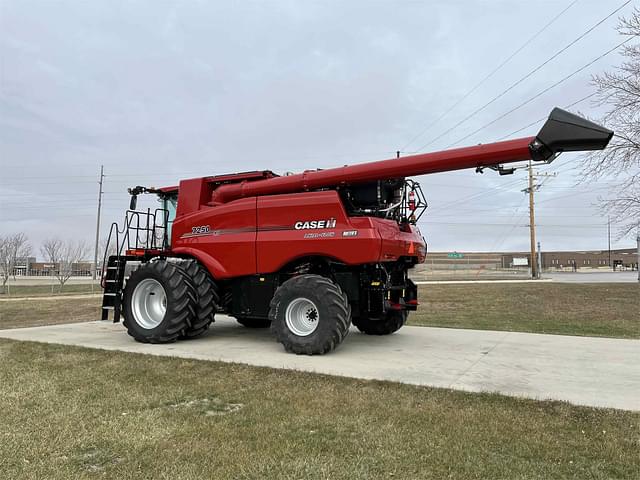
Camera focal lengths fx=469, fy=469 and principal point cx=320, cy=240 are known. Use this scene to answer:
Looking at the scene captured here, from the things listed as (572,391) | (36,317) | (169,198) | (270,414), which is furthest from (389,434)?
(36,317)

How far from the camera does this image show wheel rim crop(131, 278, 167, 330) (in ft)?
29.0

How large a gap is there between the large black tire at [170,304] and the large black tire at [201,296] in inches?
3.9

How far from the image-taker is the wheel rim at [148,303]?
29.0 ft

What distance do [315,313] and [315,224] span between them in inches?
56.5

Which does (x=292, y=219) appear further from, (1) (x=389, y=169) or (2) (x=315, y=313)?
(1) (x=389, y=169)

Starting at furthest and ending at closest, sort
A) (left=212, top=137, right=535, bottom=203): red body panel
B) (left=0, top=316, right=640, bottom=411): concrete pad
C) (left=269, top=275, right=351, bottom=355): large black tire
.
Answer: (left=269, top=275, right=351, bottom=355): large black tire → (left=212, top=137, right=535, bottom=203): red body panel → (left=0, top=316, right=640, bottom=411): concrete pad

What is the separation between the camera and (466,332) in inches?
398

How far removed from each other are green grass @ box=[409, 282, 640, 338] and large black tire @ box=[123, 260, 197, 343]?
6058 mm

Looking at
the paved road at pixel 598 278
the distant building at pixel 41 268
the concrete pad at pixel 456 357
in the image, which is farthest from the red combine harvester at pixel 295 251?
the distant building at pixel 41 268

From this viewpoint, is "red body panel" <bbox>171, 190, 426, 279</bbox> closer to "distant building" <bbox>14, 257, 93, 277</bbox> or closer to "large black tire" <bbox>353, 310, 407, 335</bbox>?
"large black tire" <bbox>353, 310, 407, 335</bbox>

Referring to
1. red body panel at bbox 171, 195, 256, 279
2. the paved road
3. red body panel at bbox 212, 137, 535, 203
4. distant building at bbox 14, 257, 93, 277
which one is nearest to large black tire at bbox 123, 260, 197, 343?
red body panel at bbox 171, 195, 256, 279

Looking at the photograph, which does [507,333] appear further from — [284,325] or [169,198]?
[169,198]

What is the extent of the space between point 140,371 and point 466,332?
22.4 ft

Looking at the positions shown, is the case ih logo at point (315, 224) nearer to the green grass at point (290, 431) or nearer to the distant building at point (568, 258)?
→ the green grass at point (290, 431)
